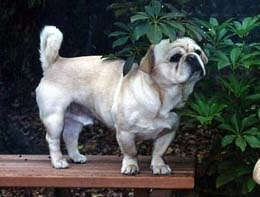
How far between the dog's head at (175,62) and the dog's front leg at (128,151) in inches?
11.3

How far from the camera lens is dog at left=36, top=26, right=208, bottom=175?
131 inches

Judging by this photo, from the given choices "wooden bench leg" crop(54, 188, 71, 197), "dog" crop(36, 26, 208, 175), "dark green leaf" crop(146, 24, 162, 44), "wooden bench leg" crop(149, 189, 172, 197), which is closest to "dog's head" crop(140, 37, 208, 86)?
"dog" crop(36, 26, 208, 175)

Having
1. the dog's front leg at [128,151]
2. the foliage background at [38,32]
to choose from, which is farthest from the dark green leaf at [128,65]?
the foliage background at [38,32]

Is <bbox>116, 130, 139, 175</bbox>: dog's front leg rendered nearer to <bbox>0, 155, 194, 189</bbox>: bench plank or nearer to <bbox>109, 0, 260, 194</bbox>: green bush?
<bbox>0, 155, 194, 189</bbox>: bench plank

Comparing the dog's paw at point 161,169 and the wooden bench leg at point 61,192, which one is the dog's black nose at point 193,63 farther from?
the wooden bench leg at point 61,192

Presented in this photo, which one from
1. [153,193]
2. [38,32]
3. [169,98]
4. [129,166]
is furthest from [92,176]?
[38,32]

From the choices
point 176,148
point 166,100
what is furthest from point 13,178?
point 176,148

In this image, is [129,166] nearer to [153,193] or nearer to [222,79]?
[153,193]

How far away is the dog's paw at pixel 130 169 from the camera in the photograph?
3.51m

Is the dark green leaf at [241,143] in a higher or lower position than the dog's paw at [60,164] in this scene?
higher

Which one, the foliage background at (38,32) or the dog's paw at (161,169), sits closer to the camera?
the dog's paw at (161,169)

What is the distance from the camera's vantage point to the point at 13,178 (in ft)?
11.7

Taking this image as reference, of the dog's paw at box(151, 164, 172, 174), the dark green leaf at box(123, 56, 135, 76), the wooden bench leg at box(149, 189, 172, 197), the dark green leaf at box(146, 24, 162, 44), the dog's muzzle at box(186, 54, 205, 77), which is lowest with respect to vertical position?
the wooden bench leg at box(149, 189, 172, 197)

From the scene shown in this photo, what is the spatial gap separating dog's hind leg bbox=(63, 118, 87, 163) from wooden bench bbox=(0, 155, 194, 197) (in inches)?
2.3
